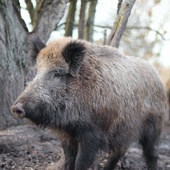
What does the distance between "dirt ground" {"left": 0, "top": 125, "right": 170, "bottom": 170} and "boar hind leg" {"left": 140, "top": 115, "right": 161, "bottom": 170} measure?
0.31 meters

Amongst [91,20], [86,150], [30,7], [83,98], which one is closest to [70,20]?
[91,20]

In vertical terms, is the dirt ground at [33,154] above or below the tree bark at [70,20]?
below

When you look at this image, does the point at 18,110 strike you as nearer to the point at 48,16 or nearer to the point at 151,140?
the point at 151,140

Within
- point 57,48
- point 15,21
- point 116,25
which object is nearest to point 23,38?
point 15,21

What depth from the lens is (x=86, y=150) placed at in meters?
4.29

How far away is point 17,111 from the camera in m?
3.70

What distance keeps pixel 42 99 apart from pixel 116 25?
253 centimetres

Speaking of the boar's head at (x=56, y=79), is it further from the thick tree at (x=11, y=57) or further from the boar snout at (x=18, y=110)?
the thick tree at (x=11, y=57)

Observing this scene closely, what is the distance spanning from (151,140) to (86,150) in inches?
52.1

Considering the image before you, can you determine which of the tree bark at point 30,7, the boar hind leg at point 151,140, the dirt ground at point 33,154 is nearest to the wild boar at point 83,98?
the boar hind leg at point 151,140

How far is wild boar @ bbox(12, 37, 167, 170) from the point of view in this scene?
417 centimetres

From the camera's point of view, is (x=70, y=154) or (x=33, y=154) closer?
(x=70, y=154)

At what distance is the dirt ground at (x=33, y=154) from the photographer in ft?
17.2

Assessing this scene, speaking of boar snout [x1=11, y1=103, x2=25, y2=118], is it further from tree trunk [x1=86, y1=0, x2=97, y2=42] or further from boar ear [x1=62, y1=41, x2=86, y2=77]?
tree trunk [x1=86, y1=0, x2=97, y2=42]
